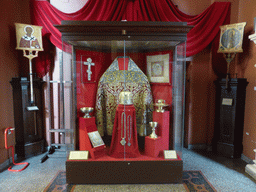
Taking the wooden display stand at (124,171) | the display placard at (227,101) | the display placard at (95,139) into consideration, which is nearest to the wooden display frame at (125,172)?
the wooden display stand at (124,171)

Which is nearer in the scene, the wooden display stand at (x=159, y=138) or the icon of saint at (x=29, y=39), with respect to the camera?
the wooden display stand at (x=159, y=138)

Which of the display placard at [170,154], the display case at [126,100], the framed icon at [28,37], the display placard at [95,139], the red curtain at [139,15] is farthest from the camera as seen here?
the red curtain at [139,15]

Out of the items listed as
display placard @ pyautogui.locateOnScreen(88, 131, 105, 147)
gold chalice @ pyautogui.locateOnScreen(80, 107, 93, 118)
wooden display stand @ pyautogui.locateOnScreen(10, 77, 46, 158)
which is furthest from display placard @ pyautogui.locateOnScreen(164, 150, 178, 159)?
wooden display stand @ pyautogui.locateOnScreen(10, 77, 46, 158)

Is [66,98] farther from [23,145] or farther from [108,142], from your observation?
[23,145]

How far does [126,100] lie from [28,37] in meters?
1.84

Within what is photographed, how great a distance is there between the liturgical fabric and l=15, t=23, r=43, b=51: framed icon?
4.05 feet

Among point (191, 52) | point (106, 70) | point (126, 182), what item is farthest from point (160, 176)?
point (191, 52)

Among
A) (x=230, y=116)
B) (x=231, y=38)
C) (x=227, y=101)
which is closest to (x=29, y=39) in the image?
(x=231, y=38)

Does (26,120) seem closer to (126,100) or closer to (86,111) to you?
(86,111)

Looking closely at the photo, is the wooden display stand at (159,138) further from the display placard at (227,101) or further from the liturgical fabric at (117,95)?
the display placard at (227,101)

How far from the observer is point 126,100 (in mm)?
2332

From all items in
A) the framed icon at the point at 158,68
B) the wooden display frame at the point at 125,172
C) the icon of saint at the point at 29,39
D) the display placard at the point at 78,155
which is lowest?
the wooden display frame at the point at 125,172

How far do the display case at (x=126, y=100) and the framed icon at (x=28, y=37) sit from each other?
865 millimetres

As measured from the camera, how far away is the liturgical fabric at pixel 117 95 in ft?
7.98
